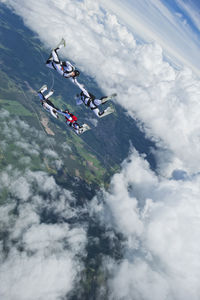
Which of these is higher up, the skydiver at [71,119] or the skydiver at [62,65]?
the skydiver at [62,65]

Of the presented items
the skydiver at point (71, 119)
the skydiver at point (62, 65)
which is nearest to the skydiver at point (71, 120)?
the skydiver at point (71, 119)

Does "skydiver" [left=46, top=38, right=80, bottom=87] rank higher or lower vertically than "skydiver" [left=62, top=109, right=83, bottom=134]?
higher

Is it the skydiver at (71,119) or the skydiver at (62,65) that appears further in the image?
the skydiver at (71,119)

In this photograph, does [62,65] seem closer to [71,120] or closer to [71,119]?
[71,119]

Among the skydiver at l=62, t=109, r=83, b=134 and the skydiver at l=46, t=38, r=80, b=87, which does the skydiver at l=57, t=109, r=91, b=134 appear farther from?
the skydiver at l=46, t=38, r=80, b=87

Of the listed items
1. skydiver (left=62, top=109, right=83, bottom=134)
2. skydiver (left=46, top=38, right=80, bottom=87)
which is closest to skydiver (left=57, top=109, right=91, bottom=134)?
skydiver (left=62, top=109, right=83, bottom=134)

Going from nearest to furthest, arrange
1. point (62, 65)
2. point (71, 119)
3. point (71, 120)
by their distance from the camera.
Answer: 1. point (62, 65)
2. point (71, 119)
3. point (71, 120)

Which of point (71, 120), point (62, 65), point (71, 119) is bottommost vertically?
point (71, 120)

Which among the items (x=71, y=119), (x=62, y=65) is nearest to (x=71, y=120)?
(x=71, y=119)

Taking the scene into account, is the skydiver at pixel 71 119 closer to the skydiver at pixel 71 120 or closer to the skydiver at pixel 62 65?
the skydiver at pixel 71 120

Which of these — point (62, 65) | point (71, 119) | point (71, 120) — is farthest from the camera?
point (71, 120)

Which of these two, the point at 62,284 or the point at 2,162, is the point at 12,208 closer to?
the point at 2,162

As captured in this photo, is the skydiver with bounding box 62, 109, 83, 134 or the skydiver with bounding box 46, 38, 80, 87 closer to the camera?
the skydiver with bounding box 46, 38, 80, 87
